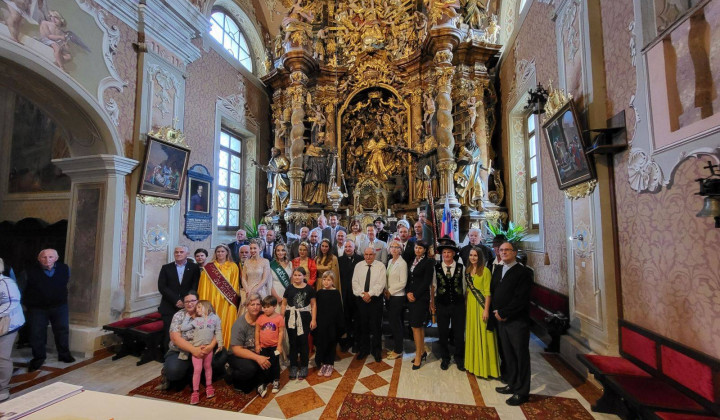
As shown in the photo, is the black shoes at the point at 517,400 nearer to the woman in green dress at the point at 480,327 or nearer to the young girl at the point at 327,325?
the woman in green dress at the point at 480,327

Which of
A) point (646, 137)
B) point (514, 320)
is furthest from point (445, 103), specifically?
point (514, 320)

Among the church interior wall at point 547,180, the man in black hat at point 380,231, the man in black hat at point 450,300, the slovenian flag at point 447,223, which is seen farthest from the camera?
the slovenian flag at point 447,223

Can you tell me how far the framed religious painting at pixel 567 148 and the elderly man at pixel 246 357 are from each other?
3973mm

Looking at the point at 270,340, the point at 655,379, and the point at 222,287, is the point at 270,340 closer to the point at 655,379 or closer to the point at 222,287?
the point at 222,287

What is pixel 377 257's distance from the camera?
188 inches

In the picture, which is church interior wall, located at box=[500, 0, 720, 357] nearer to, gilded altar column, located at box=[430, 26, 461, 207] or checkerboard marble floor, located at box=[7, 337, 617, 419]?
checkerboard marble floor, located at box=[7, 337, 617, 419]

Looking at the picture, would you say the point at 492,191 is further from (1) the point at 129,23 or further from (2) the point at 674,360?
(1) the point at 129,23

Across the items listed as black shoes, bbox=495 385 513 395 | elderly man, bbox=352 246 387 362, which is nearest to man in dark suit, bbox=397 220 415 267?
elderly man, bbox=352 246 387 362

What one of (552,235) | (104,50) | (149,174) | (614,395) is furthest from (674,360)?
(104,50)

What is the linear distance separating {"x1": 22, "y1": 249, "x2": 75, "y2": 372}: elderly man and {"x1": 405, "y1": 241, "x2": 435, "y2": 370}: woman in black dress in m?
4.57

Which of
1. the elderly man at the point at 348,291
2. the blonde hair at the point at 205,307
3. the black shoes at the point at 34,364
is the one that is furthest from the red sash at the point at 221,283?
the black shoes at the point at 34,364

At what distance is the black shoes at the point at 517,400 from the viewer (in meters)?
3.02

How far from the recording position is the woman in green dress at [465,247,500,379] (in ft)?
11.5

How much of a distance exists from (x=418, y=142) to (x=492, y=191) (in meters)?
2.41
